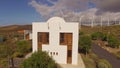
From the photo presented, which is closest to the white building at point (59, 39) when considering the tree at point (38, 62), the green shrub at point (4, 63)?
the green shrub at point (4, 63)

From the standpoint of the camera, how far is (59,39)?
122 feet

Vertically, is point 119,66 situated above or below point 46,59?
below

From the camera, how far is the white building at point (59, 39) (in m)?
36.8

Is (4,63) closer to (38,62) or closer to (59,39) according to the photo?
(59,39)

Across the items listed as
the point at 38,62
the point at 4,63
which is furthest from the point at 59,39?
the point at 38,62

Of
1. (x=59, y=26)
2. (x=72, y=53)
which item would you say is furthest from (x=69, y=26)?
(x=72, y=53)

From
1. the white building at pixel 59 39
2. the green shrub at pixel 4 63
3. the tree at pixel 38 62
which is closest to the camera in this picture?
the tree at pixel 38 62

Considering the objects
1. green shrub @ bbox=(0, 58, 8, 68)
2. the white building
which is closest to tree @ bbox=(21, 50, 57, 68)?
green shrub @ bbox=(0, 58, 8, 68)

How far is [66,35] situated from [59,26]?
2.51 metres

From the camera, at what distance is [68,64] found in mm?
36469

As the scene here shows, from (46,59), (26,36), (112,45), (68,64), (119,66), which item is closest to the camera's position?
(46,59)

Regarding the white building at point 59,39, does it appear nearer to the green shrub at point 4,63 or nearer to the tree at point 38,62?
the green shrub at point 4,63

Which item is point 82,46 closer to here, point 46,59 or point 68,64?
point 68,64

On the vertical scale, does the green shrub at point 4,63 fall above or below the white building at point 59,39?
below
